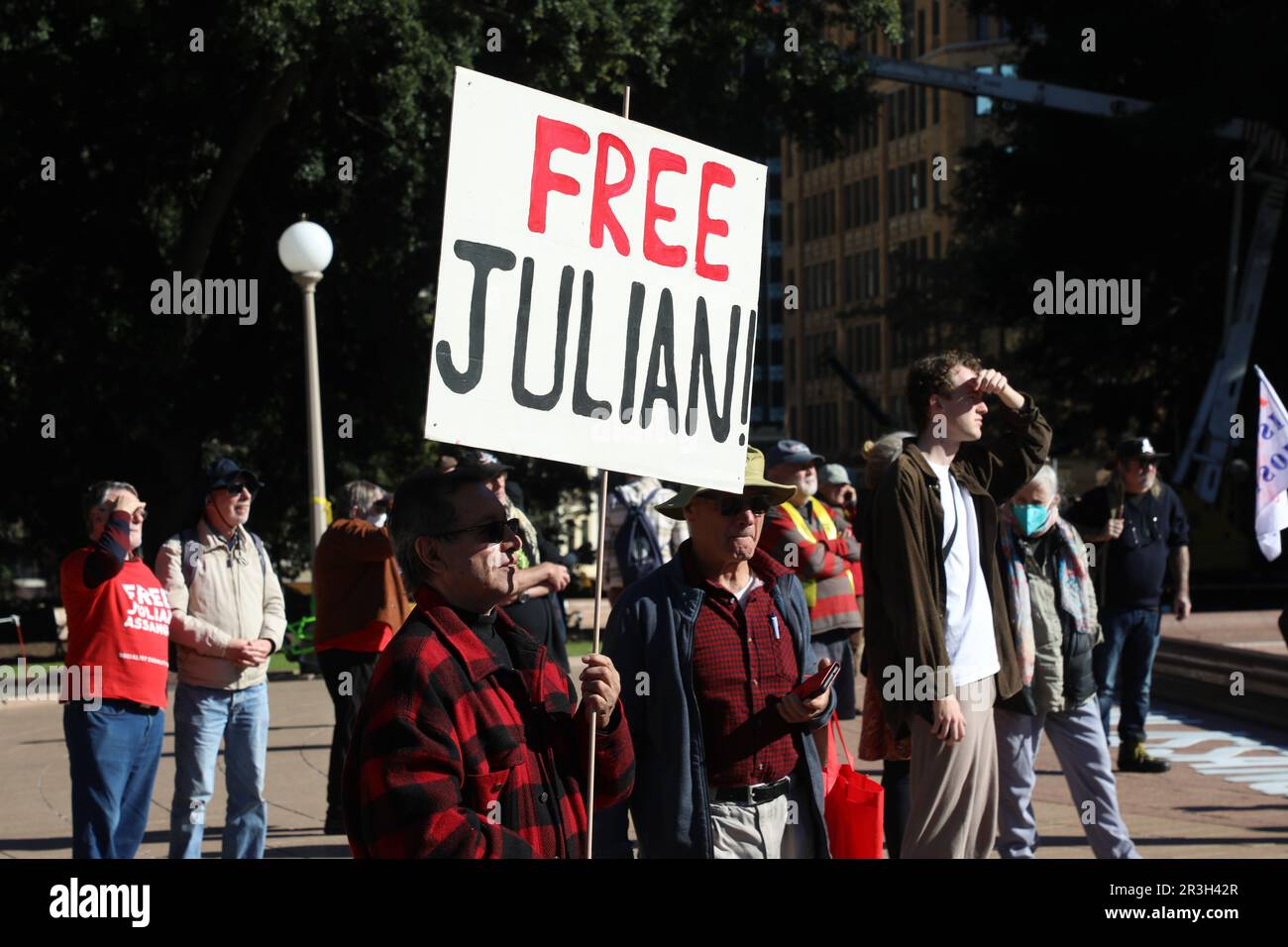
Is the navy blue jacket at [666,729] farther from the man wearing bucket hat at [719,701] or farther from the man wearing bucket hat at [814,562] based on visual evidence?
the man wearing bucket hat at [814,562]

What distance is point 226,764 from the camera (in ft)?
25.3

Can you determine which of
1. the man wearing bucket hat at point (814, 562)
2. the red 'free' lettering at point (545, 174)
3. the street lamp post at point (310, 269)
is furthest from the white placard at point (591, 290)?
the street lamp post at point (310, 269)

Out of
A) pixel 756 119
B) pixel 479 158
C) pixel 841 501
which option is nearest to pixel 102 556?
pixel 479 158

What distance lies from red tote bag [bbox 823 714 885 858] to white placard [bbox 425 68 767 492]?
3.47 feet

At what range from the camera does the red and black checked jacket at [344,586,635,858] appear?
335cm

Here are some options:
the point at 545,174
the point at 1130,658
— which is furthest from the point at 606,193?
the point at 1130,658

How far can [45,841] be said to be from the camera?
930 centimetres

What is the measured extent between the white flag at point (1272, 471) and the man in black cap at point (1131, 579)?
0.59 meters

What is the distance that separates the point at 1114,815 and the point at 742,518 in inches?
118

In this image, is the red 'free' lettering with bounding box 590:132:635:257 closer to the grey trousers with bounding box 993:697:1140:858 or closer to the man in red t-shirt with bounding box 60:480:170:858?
the grey trousers with bounding box 993:697:1140:858

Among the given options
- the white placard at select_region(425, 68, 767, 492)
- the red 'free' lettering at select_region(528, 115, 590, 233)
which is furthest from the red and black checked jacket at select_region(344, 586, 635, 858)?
the red 'free' lettering at select_region(528, 115, 590, 233)

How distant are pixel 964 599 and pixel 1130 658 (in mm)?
5608
